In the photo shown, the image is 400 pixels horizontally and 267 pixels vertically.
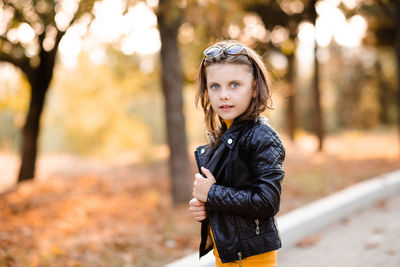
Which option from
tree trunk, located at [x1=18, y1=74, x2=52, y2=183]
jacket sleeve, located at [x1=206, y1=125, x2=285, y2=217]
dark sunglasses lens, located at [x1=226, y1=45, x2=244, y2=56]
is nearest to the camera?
jacket sleeve, located at [x1=206, y1=125, x2=285, y2=217]

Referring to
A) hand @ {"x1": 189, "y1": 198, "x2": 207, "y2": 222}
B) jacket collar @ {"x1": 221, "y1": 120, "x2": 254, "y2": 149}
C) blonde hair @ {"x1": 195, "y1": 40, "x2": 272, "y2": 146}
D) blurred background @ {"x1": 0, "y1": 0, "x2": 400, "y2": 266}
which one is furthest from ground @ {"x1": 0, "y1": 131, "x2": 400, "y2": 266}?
blonde hair @ {"x1": 195, "y1": 40, "x2": 272, "y2": 146}

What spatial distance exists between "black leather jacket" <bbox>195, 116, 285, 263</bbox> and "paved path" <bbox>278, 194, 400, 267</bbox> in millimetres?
2422

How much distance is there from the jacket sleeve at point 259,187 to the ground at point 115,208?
8.37 ft

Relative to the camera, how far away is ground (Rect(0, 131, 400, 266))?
447 centimetres

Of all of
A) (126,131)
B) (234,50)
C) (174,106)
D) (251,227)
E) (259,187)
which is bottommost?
(126,131)

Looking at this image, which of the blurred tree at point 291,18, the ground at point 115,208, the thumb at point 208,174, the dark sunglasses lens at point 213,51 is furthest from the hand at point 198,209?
the blurred tree at point 291,18

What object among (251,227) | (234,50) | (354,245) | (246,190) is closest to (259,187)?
(246,190)

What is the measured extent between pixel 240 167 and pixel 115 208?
574 cm

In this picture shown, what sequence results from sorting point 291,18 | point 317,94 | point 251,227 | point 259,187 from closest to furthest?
point 259,187 → point 251,227 → point 317,94 → point 291,18

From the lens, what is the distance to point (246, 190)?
69.2 inches

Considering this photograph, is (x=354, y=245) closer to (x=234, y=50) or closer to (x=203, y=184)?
(x=203, y=184)

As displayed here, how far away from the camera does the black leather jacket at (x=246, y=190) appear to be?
5.56 feet

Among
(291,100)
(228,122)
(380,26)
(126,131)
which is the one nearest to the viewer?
(228,122)

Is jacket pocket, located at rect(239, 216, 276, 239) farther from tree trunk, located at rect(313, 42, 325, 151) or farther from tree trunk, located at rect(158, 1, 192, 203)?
tree trunk, located at rect(313, 42, 325, 151)
